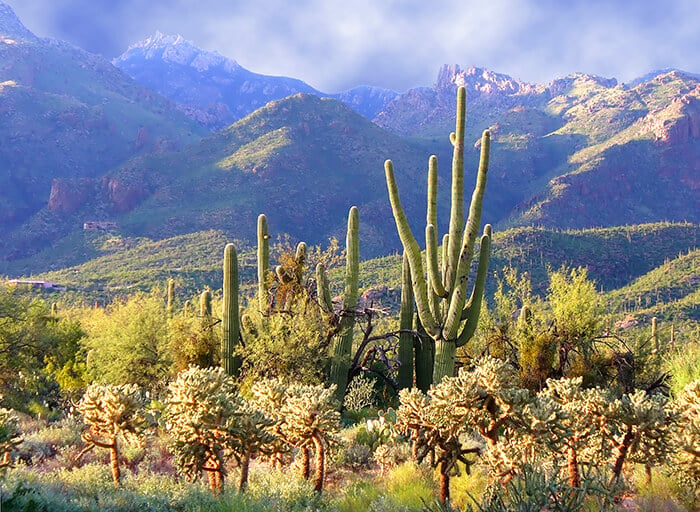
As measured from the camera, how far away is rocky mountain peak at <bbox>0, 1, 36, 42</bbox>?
152 meters

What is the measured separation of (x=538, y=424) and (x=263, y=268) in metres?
9.99

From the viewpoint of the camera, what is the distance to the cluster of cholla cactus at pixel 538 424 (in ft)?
18.9

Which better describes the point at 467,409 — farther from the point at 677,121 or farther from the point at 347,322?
the point at 677,121

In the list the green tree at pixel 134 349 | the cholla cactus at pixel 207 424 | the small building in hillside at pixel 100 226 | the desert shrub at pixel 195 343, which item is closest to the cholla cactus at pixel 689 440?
the cholla cactus at pixel 207 424

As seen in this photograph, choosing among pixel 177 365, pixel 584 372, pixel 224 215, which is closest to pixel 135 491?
pixel 177 365

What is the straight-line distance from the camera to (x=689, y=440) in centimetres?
570

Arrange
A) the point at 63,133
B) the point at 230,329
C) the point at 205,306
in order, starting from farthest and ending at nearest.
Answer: the point at 63,133 < the point at 205,306 < the point at 230,329

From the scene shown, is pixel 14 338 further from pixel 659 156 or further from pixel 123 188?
pixel 659 156

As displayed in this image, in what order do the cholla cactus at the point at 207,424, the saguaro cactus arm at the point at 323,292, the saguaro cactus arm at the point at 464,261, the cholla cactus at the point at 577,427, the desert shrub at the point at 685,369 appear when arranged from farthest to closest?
the saguaro cactus arm at the point at 323,292 → the saguaro cactus arm at the point at 464,261 → the desert shrub at the point at 685,369 → the cholla cactus at the point at 207,424 → the cholla cactus at the point at 577,427

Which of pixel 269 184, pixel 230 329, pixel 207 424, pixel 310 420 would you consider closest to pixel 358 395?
pixel 230 329

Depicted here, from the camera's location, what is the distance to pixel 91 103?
116 metres

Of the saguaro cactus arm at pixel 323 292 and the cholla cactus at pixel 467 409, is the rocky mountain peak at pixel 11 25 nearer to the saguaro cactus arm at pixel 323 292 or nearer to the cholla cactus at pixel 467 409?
the saguaro cactus arm at pixel 323 292

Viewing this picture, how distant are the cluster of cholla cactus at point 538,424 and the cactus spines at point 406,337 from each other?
23.5ft

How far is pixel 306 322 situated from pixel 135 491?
22.1 ft
